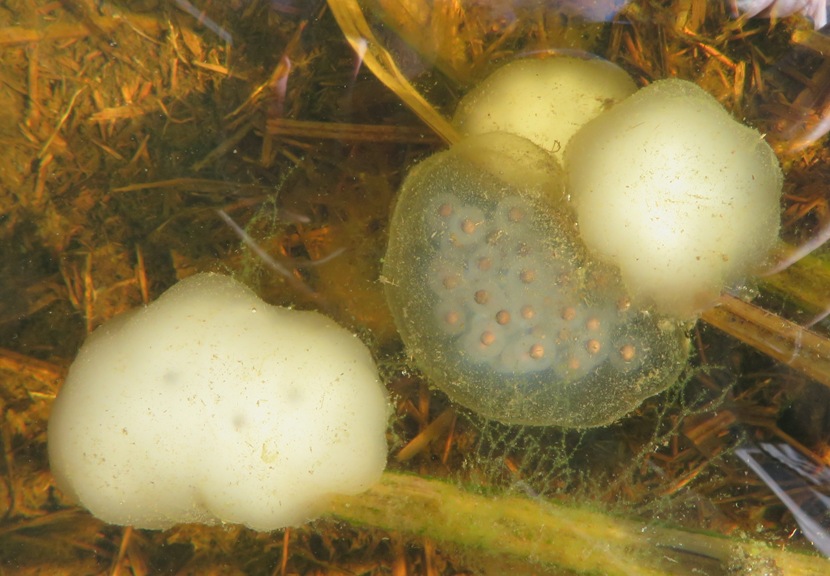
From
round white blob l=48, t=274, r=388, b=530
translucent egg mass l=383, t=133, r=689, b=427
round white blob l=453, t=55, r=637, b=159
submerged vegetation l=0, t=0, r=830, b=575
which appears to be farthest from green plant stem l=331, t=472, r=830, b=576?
round white blob l=453, t=55, r=637, b=159

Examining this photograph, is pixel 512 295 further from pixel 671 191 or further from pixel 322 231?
pixel 322 231

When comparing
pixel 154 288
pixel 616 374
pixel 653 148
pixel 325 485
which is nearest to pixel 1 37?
pixel 154 288

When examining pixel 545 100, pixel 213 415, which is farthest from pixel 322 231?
pixel 545 100

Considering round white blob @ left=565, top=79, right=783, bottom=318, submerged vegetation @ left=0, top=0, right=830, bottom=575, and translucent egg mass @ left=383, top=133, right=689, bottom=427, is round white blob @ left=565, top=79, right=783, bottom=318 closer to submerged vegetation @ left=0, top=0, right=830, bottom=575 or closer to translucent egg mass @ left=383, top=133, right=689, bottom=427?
translucent egg mass @ left=383, top=133, right=689, bottom=427

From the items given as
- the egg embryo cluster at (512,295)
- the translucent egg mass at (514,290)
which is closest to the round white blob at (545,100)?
the translucent egg mass at (514,290)

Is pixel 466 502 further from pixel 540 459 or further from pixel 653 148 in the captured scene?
pixel 653 148
